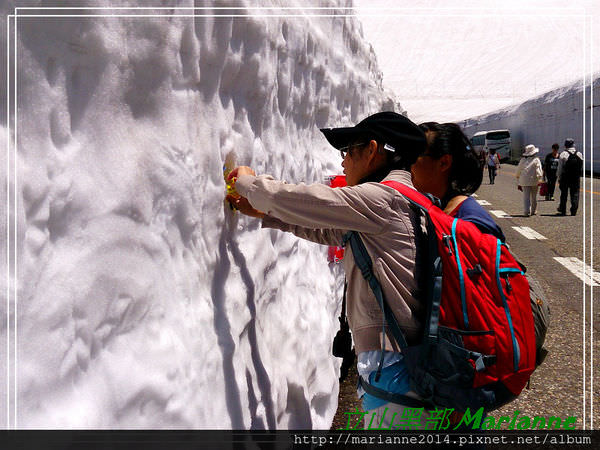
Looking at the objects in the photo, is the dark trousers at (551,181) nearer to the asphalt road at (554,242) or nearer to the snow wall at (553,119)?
the asphalt road at (554,242)

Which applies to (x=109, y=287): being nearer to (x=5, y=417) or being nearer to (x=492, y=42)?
(x=5, y=417)

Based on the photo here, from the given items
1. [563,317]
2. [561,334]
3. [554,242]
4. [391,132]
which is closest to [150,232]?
[391,132]

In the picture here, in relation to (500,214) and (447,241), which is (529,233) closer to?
(500,214)

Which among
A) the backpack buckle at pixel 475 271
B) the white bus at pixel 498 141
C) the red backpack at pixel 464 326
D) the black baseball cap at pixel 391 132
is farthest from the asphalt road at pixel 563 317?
the white bus at pixel 498 141

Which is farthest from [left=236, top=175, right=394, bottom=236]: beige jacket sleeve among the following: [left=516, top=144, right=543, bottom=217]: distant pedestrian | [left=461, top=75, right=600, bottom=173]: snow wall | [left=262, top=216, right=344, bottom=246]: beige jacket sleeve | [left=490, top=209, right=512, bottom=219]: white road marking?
[left=461, top=75, right=600, bottom=173]: snow wall

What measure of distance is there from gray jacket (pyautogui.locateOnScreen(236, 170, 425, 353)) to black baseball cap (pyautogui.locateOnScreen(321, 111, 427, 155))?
0.08 meters

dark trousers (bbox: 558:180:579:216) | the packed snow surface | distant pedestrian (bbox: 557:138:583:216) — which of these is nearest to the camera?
distant pedestrian (bbox: 557:138:583:216)

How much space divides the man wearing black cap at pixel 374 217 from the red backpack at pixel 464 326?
0.12 ft

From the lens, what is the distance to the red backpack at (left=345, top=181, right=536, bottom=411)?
1626 mm

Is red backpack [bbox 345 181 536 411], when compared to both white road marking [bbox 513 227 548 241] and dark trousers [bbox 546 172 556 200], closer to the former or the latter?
white road marking [bbox 513 227 548 241]

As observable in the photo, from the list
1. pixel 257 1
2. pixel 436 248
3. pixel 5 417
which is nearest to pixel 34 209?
pixel 5 417

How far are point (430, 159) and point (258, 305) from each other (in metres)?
0.88

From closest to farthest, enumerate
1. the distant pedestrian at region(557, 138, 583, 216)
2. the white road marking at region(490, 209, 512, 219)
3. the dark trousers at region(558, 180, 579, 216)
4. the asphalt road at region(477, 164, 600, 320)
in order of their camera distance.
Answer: the asphalt road at region(477, 164, 600, 320) → the distant pedestrian at region(557, 138, 583, 216) → the dark trousers at region(558, 180, 579, 216) → the white road marking at region(490, 209, 512, 219)

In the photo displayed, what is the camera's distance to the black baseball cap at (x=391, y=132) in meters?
1.71
